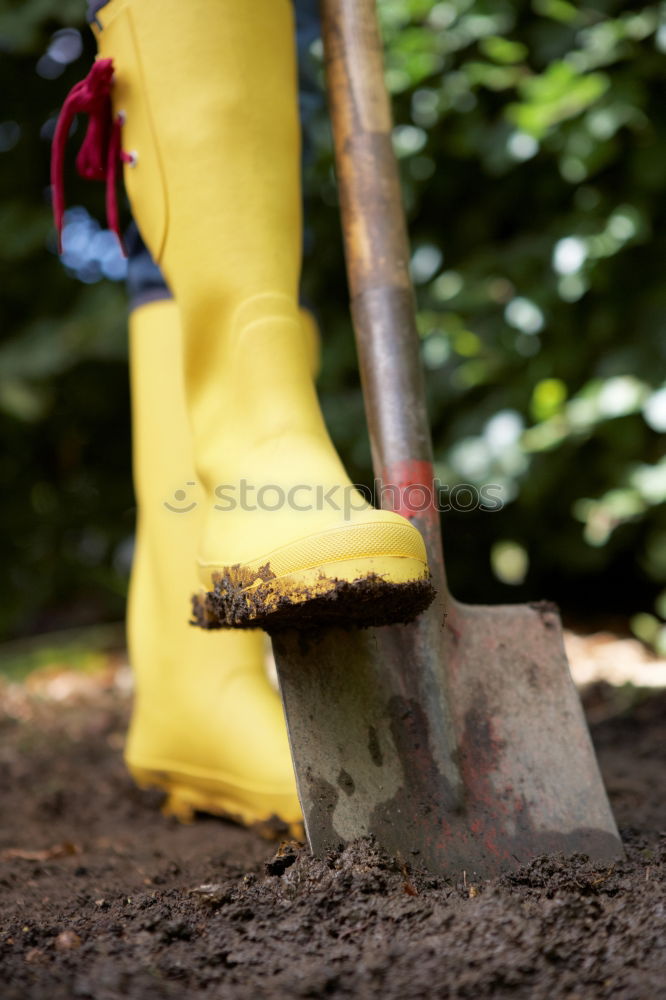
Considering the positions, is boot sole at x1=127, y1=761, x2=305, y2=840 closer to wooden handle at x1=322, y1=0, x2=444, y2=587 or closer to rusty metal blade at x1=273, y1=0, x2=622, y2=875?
rusty metal blade at x1=273, y1=0, x2=622, y2=875

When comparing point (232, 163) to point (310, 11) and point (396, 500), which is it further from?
point (310, 11)

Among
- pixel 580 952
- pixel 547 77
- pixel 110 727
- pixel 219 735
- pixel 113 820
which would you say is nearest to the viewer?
pixel 580 952

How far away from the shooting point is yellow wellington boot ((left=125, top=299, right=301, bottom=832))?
4.02ft

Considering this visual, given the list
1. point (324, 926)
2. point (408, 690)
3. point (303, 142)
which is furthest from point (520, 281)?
point (324, 926)

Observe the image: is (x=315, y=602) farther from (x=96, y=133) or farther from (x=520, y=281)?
(x=520, y=281)

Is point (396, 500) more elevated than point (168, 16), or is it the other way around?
point (168, 16)

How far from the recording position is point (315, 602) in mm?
850

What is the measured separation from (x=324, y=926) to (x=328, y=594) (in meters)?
0.27

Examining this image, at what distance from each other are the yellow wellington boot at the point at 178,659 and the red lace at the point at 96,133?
217 millimetres

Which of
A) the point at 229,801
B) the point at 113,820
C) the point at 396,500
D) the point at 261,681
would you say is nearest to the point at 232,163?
the point at 396,500

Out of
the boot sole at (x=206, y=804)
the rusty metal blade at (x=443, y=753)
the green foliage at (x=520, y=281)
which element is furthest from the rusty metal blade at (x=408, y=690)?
the green foliage at (x=520, y=281)

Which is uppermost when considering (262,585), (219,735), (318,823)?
(262,585)

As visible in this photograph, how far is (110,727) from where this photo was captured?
6.63 ft

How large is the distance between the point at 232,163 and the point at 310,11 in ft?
2.22
